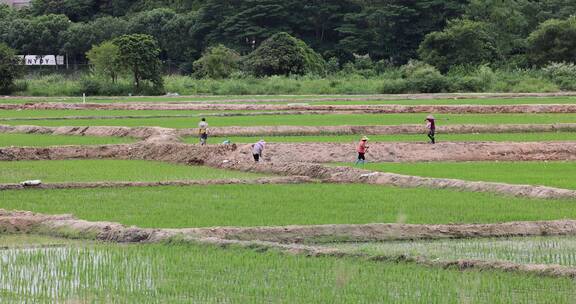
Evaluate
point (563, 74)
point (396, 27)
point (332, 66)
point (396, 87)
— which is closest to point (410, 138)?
point (396, 87)

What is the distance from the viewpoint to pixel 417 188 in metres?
22.3

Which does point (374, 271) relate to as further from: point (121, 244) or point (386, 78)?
point (386, 78)

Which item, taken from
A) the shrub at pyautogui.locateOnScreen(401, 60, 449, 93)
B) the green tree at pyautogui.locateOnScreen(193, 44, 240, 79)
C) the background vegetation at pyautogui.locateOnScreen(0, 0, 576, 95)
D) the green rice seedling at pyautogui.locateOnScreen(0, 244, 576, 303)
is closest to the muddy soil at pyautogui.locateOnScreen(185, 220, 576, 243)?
the green rice seedling at pyautogui.locateOnScreen(0, 244, 576, 303)

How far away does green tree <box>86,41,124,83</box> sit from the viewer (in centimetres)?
6444

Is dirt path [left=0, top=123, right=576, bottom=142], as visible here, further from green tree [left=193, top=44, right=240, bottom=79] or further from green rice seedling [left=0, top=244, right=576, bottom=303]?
green tree [left=193, top=44, right=240, bottom=79]

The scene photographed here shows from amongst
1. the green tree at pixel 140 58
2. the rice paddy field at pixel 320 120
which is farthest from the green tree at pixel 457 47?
the rice paddy field at pixel 320 120

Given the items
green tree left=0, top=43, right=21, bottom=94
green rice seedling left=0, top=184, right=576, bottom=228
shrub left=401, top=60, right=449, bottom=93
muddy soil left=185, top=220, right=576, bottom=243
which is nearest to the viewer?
muddy soil left=185, top=220, right=576, bottom=243

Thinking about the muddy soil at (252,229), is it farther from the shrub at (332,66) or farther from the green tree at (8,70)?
the shrub at (332,66)

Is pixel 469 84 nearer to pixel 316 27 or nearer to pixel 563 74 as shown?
pixel 563 74

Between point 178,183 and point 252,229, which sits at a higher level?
point 252,229

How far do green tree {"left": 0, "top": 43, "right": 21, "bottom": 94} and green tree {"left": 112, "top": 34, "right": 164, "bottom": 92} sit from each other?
667cm

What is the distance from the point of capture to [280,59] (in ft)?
238

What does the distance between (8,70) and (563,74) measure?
34.1 meters

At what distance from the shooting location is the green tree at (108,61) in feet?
211
